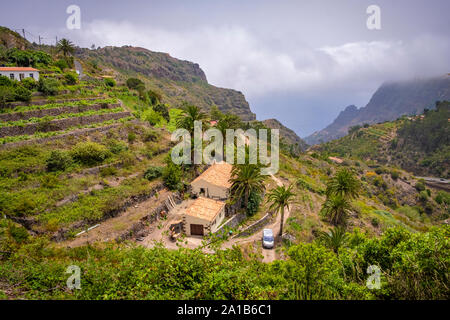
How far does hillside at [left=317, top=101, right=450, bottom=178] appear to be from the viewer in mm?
118438

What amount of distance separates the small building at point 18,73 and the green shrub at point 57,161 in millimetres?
21252

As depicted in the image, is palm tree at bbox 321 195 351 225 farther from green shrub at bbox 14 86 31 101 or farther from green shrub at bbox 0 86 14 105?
green shrub at bbox 0 86 14 105

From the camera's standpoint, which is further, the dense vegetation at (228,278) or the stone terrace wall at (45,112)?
the stone terrace wall at (45,112)

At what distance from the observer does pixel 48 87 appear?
37.3 metres

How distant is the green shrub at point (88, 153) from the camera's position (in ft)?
94.0

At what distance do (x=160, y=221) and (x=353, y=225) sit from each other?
29.0 meters

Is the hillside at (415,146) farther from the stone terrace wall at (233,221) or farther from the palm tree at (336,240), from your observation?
the palm tree at (336,240)

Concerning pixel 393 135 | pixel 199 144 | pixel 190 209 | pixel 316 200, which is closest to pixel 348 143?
pixel 393 135

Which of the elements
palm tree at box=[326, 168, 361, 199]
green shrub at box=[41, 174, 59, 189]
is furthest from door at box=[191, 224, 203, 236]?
palm tree at box=[326, 168, 361, 199]

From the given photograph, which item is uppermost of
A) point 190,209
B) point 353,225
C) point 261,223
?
point 190,209

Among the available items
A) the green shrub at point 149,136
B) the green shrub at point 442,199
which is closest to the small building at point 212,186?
the green shrub at point 149,136

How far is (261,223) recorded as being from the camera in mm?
30516

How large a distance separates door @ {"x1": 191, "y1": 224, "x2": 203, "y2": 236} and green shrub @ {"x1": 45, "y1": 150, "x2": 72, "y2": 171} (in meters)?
15.9

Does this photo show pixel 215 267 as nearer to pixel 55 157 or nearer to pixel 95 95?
pixel 55 157
